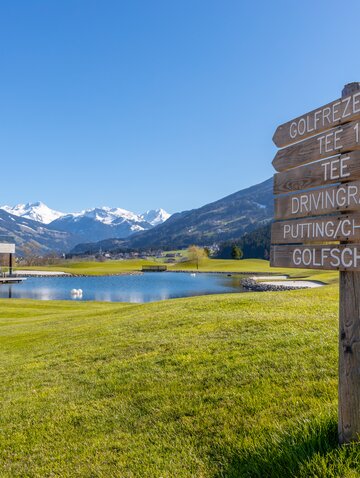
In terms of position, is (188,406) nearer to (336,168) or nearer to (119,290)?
(336,168)

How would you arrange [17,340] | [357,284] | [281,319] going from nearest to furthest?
[357,284], [281,319], [17,340]

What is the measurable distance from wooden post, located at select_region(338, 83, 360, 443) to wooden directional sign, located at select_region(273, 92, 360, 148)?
2010 millimetres

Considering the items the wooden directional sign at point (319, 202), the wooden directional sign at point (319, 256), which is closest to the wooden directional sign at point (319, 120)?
the wooden directional sign at point (319, 202)

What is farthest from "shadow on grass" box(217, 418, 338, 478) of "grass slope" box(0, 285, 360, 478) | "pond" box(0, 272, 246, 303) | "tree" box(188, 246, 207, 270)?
"tree" box(188, 246, 207, 270)

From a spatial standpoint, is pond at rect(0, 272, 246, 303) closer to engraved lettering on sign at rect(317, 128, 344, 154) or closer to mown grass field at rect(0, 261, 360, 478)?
mown grass field at rect(0, 261, 360, 478)

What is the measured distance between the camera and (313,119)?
549 centimetres

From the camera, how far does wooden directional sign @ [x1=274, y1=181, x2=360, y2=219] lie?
4.69 m

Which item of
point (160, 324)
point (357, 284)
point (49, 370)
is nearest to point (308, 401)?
point (357, 284)

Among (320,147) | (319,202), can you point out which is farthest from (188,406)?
(320,147)

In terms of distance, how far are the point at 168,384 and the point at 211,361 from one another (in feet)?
4.16

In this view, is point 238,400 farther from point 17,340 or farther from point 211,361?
point 17,340

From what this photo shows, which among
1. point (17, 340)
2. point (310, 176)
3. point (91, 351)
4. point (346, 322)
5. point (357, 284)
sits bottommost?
point (17, 340)

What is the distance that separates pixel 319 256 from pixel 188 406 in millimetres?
3504

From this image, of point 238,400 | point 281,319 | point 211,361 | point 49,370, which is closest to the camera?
point 238,400
